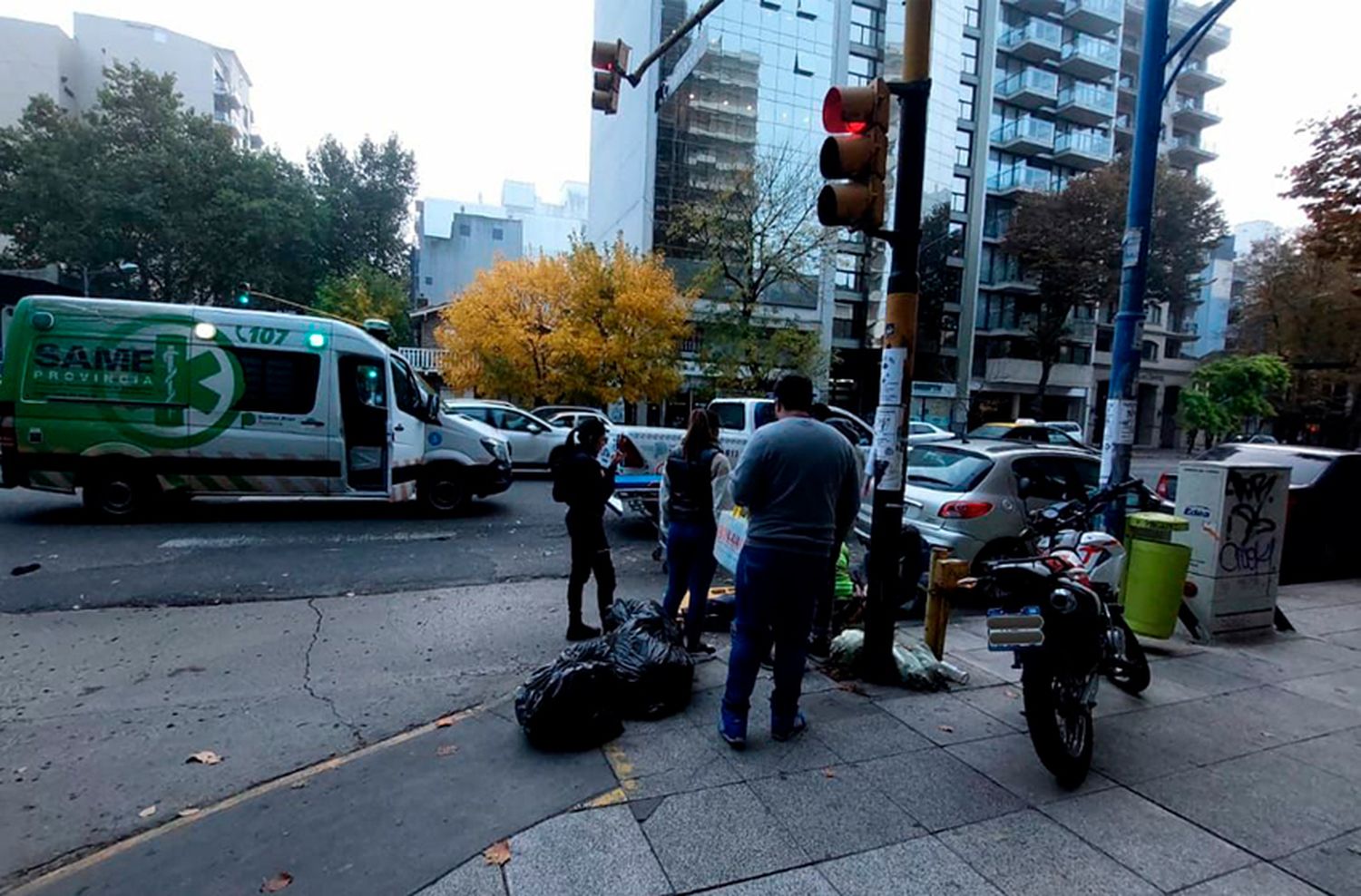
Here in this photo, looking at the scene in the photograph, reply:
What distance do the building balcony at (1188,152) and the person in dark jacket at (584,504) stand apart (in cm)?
5946

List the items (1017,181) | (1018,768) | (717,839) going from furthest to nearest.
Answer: (1017,181) → (1018,768) → (717,839)

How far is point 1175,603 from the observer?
5.07 meters

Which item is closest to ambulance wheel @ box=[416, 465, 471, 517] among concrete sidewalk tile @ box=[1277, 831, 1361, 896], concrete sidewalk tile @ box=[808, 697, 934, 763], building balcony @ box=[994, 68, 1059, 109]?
concrete sidewalk tile @ box=[808, 697, 934, 763]

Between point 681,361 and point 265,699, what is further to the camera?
point 681,361

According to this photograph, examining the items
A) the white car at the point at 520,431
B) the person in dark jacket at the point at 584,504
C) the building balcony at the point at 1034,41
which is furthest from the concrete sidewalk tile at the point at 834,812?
the building balcony at the point at 1034,41

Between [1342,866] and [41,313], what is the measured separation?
12.7 metres

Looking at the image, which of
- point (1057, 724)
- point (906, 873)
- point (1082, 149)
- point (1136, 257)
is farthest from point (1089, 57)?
point (906, 873)

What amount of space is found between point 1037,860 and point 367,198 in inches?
2108

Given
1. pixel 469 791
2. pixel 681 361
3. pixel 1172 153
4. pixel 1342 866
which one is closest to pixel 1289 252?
pixel 1172 153

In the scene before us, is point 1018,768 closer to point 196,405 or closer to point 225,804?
point 225,804

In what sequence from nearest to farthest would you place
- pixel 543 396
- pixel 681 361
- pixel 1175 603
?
pixel 1175 603 < pixel 543 396 < pixel 681 361

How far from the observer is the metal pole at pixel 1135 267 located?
20.4 feet

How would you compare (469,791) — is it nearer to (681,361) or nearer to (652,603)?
(652,603)

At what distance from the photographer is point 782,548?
3.27 metres
